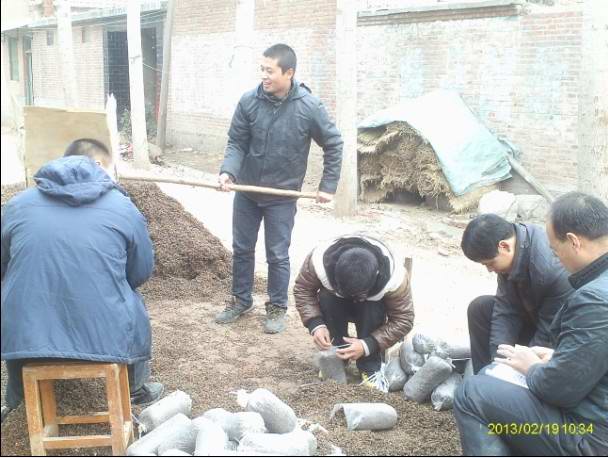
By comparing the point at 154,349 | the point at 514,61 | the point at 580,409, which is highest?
the point at 514,61

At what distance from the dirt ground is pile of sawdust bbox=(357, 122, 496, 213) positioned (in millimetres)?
553

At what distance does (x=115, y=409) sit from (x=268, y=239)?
87.1 inches

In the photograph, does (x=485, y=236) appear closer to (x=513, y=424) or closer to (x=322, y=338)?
(x=513, y=424)

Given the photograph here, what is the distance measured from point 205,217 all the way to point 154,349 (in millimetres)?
3749

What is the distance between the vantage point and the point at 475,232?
329 centimetres

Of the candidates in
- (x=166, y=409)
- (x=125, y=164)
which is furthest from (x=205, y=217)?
(x=125, y=164)

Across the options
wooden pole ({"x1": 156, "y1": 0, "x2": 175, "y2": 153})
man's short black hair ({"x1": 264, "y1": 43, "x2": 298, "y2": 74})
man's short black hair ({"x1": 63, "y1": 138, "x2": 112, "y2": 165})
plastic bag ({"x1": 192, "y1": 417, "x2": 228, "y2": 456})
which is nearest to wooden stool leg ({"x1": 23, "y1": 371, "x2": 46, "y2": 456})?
plastic bag ({"x1": 192, "y1": 417, "x2": 228, "y2": 456})

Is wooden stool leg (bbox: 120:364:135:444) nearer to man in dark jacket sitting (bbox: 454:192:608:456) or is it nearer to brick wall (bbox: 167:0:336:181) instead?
man in dark jacket sitting (bbox: 454:192:608:456)

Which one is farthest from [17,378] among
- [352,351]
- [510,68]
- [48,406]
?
[510,68]

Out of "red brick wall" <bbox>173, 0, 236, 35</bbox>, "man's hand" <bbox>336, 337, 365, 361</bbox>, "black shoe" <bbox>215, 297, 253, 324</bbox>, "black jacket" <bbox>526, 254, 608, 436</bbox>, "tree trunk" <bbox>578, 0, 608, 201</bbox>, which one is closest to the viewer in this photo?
"black jacket" <bbox>526, 254, 608, 436</bbox>

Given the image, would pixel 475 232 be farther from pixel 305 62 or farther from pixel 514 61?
pixel 305 62

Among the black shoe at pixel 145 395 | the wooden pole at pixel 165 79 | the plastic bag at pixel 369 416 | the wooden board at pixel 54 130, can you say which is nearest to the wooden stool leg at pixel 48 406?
the black shoe at pixel 145 395

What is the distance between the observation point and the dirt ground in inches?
134

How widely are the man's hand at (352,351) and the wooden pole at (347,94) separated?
4.71 meters
